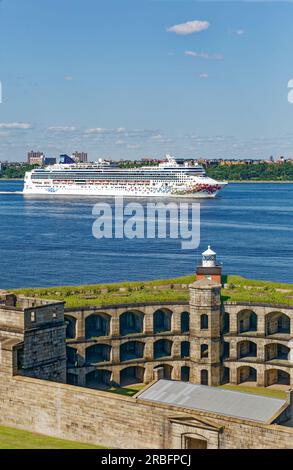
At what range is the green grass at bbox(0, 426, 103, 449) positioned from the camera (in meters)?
28.5

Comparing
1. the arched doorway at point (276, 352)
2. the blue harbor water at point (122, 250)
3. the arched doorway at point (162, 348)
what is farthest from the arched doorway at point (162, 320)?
the blue harbor water at point (122, 250)

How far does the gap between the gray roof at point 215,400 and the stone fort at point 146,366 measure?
0.37 ft

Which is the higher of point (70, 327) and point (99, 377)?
point (70, 327)

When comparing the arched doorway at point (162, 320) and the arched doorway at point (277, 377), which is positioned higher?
the arched doorway at point (162, 320)

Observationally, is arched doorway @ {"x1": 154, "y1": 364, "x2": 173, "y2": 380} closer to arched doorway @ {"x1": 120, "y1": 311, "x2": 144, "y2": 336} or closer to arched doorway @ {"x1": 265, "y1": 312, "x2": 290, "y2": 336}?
arched doorway @ {"x1": 120, "y1": 311, "x2": 144, "y2": 336}

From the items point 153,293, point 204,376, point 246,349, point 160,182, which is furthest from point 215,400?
point 160,182

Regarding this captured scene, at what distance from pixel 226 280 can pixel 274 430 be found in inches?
927

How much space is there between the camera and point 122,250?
96.1m

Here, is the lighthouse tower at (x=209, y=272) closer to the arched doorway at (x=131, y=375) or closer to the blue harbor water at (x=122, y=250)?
the arched doorway at (x=131, y=375)

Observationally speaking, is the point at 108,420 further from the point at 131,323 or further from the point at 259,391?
the point at 131,323

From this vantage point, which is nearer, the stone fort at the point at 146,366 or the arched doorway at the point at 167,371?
the stone fort at the point at 146,366

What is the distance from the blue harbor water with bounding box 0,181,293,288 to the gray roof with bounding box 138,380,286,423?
4185 cm

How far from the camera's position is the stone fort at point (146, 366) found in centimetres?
2730

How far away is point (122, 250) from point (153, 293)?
5109 centimetres
